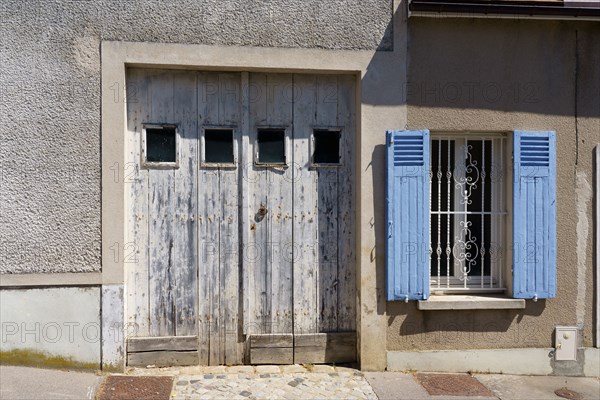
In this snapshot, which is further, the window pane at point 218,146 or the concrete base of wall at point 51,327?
the window pane at point 218,146

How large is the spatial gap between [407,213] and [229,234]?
1.67m

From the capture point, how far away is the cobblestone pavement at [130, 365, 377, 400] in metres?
4.73

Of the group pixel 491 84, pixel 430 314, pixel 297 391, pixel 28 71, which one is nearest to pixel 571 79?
pixel 491 84

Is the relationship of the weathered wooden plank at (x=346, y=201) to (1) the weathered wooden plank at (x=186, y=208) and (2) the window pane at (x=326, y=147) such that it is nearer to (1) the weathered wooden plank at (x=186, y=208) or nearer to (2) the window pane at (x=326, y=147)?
(2) the window pane at (x=326, y=147)

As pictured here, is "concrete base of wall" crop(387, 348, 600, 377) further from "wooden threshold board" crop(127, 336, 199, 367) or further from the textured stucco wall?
"wooden threshold board" crop(127, 336, 199, 367)

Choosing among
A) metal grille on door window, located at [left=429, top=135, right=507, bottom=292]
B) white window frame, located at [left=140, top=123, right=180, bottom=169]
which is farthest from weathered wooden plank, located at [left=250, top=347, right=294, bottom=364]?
white window frame, located at [left=140, top=123, right=180, bottom=169]

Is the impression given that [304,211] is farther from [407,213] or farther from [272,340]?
[272,340]

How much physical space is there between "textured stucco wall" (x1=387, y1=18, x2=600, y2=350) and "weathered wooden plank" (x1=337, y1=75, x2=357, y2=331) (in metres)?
0.48

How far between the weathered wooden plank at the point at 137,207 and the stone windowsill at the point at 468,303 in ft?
8.47

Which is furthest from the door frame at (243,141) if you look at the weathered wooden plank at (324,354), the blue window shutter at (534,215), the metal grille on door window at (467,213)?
the blue window shutter at (534,215)

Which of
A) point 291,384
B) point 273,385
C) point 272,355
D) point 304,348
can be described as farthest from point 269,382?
point 304,348

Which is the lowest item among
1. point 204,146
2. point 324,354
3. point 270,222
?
point 324,354

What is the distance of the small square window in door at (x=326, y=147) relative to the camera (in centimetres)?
546

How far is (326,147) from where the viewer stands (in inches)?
216
